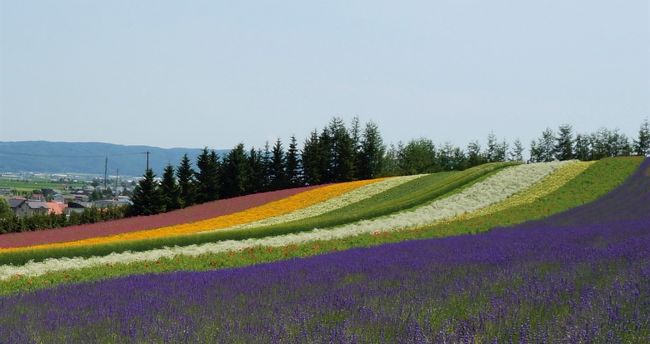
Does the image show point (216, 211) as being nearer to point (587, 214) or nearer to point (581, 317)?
point (587, 214)

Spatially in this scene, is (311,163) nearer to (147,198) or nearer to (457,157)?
(147,198)

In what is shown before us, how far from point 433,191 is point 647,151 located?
53178mm

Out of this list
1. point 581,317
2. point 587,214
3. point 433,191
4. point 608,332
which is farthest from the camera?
point 433,191

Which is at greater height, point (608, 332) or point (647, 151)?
point (647, 151)

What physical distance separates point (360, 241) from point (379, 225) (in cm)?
634

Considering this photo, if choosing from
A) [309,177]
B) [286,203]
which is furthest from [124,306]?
[309,177]

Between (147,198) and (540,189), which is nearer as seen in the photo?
(540,189)

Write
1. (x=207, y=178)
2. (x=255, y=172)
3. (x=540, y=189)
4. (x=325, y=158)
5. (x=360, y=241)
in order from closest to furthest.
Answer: (x=360, y=241)
(x=540, y=189)
(x=207, y=178)
(x=255, y=172)
(x=325, y=158)

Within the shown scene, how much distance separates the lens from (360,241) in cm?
1923

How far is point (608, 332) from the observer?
409 cm

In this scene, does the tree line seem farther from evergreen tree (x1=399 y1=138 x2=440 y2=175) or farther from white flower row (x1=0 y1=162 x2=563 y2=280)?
white flower row (x1=0 y1=162 x2=563 y2=280)

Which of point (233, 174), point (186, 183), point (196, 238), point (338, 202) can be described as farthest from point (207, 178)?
point (196, 238)

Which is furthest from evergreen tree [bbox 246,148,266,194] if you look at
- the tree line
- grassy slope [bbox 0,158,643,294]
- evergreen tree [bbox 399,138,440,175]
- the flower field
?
the flower field

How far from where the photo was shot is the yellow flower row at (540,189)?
28.7 m
